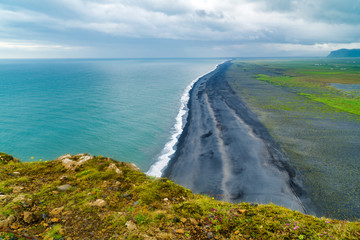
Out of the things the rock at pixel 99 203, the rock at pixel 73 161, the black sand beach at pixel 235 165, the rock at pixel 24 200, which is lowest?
the black sand beach at pixel 235 165

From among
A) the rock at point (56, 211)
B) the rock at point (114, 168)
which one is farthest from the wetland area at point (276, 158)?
the rock at point (56, 211)

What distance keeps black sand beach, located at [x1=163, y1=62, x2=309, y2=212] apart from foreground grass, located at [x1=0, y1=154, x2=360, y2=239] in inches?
455

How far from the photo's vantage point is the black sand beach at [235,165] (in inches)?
778

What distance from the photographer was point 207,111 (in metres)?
48.4

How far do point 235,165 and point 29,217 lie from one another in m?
22.6

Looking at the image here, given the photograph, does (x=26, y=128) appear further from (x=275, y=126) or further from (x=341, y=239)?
(x=275, y=126)

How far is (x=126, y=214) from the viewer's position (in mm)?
8047

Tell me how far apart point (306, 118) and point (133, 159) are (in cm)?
4164

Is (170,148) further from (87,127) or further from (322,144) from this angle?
(322,144)

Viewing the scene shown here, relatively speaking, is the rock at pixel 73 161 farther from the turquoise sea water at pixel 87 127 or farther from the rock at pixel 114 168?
the turquoise sea water at pixel 87 127

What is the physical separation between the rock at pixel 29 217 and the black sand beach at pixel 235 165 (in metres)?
15.8

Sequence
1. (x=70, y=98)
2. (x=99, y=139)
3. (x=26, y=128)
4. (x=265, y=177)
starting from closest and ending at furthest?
(x=265, y=177), (x=99, y=139), (x=26, y=128), (x=70, y=98)

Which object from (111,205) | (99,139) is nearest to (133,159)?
(99,139)

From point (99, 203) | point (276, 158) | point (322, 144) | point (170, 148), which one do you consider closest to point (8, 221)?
point (99, 203)
